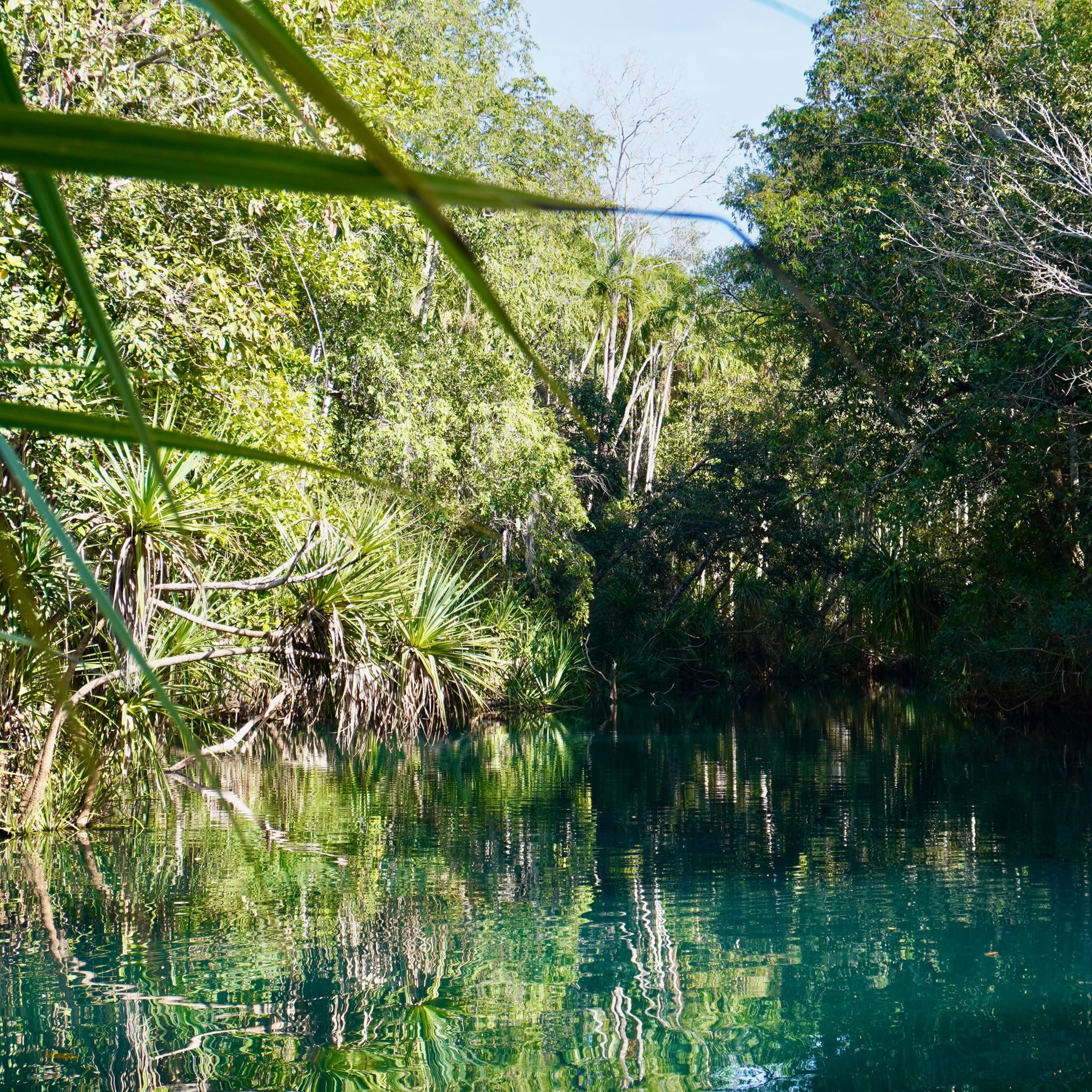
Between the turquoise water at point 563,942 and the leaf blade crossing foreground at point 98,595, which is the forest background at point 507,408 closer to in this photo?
the leaf blade crossing foreground at point 98,595

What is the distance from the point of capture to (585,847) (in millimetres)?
8000

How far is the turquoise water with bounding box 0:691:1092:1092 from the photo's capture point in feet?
14.3

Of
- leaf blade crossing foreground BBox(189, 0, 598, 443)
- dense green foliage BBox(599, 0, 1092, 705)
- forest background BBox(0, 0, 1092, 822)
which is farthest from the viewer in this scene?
dense green foliage BBox(599, 0, 1092, 705)

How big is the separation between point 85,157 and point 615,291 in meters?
29.9

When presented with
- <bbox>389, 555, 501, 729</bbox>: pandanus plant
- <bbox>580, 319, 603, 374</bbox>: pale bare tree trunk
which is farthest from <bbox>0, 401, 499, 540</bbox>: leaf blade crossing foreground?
<bbox>580, 319, 603, 374</bbox>: pale bare tree trunk

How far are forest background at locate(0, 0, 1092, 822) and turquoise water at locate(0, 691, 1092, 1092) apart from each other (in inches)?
37.9

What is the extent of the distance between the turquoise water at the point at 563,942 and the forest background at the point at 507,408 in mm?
963

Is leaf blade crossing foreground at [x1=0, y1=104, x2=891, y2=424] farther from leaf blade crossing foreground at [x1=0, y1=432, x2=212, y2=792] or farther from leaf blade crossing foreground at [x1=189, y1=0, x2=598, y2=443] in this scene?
leaf blade crossing foreground at [x1=0, y1=432, x2=212, y2=792]

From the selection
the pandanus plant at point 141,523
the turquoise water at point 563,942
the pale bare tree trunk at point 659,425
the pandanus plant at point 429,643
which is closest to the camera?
the turquoise water at point 563,942

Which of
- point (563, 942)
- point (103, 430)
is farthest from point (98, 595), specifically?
point (563, 942)

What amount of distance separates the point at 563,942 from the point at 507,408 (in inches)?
528

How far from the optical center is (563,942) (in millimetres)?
5770

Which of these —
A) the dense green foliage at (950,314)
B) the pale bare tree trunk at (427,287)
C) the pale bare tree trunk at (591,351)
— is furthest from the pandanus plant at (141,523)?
the pale bare tree trunk at (591,351)

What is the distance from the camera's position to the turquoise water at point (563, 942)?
4.35 metres
